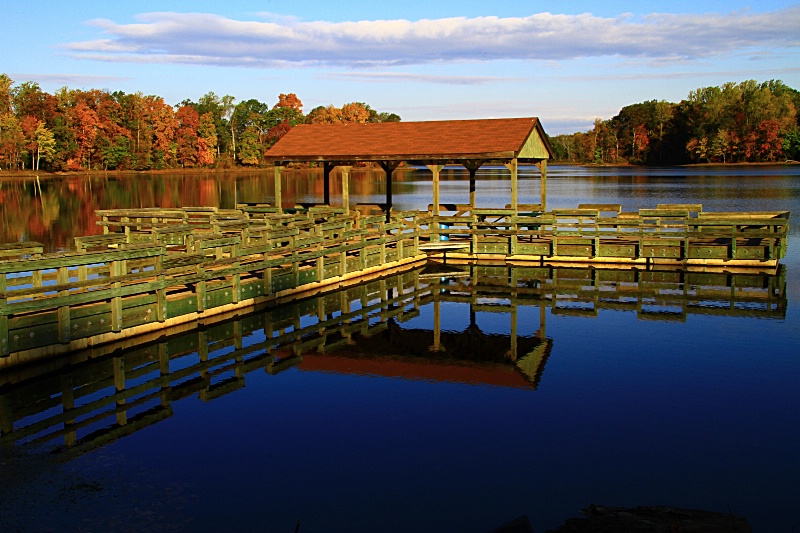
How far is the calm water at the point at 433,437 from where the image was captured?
8.57 meters

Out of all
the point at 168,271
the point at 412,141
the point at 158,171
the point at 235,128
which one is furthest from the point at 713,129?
the point at 168,271

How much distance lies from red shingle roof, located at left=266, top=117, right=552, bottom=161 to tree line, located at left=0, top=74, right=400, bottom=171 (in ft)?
Result: 244

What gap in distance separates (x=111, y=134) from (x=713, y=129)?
316ft

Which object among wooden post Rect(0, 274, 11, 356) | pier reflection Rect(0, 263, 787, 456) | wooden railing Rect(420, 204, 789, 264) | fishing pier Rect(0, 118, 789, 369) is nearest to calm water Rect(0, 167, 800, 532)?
pier reflection Rect(0, 263, 787, 456)

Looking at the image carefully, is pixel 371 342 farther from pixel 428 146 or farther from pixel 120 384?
pixel 428 146

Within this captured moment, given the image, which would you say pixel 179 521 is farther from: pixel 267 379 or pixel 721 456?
pixel 721 456

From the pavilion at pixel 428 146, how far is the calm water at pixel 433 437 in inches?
441

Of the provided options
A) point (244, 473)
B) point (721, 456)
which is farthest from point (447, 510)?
point (721, 456)

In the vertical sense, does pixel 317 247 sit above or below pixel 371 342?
above

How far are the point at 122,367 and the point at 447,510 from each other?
785cm

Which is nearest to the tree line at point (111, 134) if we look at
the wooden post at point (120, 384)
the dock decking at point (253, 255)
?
the dock decking at point (253, 255)

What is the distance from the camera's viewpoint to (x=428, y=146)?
94.7 ft

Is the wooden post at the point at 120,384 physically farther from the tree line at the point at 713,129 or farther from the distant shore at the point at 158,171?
the tree line at the point at 713,129

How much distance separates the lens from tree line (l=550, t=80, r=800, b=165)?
127 m
